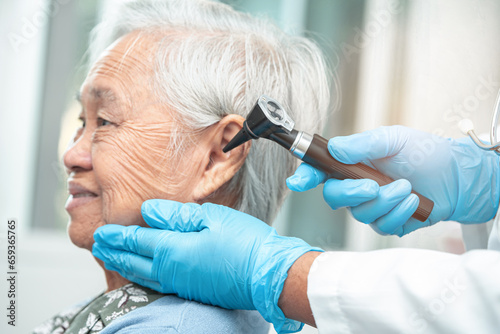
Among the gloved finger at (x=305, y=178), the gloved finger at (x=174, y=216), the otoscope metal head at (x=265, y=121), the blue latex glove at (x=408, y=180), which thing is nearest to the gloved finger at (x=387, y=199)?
the blue latex glove at (x=408, y=180)

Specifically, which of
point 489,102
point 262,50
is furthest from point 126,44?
point 489,102

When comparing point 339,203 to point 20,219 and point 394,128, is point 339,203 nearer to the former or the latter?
point 394,128

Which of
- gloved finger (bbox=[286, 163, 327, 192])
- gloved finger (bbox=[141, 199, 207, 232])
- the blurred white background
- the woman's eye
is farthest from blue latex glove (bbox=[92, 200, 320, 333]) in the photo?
the blurred white background

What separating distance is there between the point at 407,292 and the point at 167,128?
0.57 m

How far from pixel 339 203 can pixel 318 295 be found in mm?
230

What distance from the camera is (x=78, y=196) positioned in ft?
3.05

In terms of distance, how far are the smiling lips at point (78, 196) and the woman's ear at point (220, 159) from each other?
245mm

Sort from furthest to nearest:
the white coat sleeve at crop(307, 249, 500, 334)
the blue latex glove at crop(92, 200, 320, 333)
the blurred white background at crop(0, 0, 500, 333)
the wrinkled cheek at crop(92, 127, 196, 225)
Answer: the blurred white background at crop(0, 0, 500, 333) → the wrinkled cheek at crop(92, 127, 196, 225) → the blue latex glove at crop(92, 200, 320, 333) → the white coat sleeve at crop(307, 249, 500, 334)

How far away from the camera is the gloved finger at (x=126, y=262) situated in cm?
80

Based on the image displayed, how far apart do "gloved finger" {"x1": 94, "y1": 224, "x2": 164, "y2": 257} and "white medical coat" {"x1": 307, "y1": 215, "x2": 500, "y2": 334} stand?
328 mm

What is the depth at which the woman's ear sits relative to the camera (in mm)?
886

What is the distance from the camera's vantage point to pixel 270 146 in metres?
0.97

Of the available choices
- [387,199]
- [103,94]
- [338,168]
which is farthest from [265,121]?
[103,94]

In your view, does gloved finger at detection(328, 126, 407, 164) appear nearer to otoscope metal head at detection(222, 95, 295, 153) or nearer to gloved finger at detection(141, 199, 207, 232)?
otoscope metal head at detection(222, 95, 295, 153)
